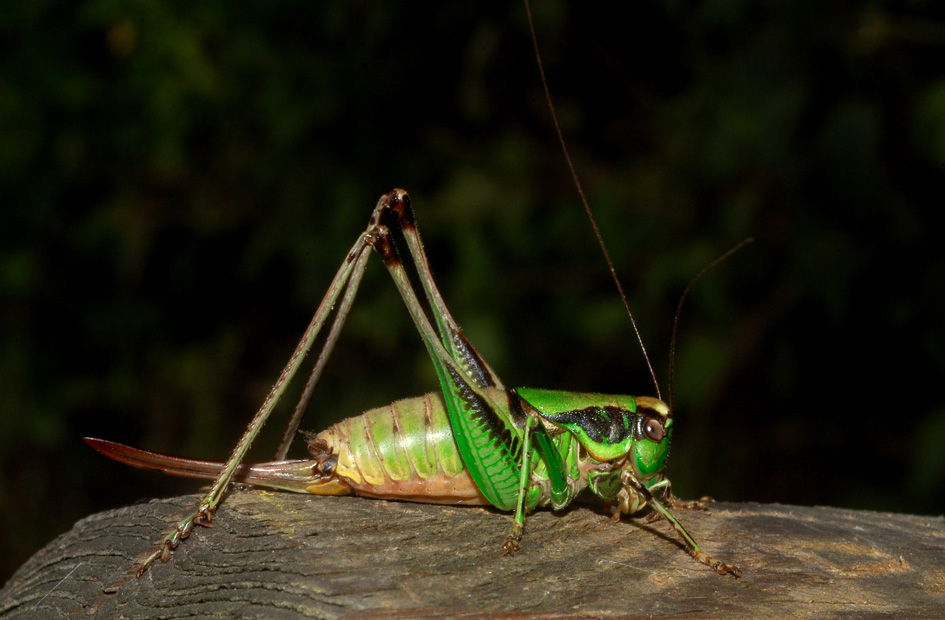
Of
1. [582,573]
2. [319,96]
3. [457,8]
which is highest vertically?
[457,8]

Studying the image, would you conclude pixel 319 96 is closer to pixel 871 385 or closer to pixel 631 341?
pixel 631 341

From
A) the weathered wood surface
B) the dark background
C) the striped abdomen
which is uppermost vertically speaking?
the dark background

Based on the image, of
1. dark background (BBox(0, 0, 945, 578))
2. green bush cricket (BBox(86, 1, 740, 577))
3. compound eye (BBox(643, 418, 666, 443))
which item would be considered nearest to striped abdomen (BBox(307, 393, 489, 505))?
green bush cricket (BBox(86, 1, 740, 577))

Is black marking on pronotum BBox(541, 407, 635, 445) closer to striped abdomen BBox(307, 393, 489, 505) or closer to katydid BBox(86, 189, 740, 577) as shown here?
katydid BBox(86, 189, 740, 577)

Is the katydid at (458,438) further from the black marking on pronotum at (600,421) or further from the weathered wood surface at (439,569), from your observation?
the weathered wood surface at (439,569)

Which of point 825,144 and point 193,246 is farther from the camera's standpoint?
point 193,246

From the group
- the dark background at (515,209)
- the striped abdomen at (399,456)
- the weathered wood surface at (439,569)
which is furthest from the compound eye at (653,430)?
the dark background at (515,209)

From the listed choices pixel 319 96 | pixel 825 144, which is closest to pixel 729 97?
pixel 825 144
